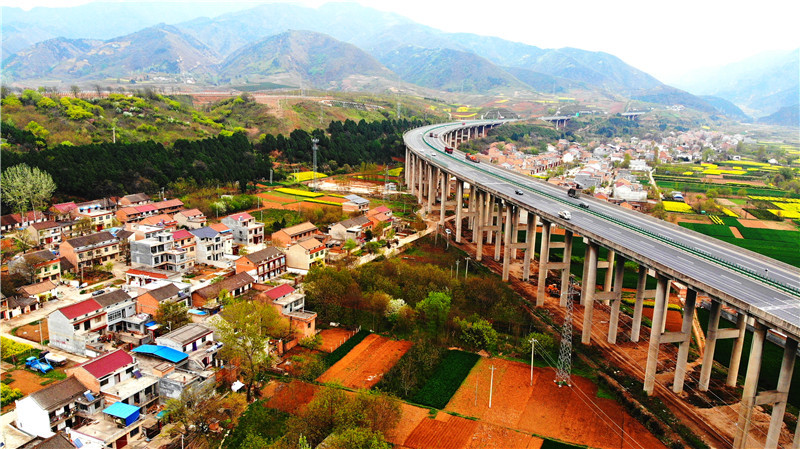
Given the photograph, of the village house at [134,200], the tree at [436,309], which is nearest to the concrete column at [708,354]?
the tree at [436,309]

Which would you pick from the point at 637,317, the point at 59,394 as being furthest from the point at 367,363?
the point at 637,317

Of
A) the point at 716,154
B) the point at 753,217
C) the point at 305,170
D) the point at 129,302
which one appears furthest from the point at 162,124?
the point at 716,154

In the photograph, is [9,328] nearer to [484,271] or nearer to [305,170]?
[484,271]

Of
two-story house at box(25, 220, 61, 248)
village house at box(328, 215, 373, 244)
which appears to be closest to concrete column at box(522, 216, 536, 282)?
village house at box(328, 215, 373, 244)

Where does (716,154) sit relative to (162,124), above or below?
below

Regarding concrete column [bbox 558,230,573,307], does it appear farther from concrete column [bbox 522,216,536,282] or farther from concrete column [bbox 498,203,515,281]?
concrete column [bbox 498,203,515,281]

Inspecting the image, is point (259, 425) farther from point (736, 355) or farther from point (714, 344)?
point (736, 355)

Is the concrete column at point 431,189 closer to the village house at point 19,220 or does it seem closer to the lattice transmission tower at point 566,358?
the lattice transmission tower at point 566,358
